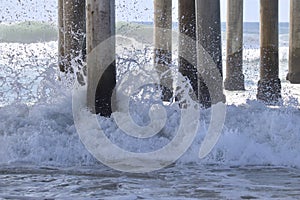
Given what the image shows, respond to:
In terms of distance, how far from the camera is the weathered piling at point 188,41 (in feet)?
31.2

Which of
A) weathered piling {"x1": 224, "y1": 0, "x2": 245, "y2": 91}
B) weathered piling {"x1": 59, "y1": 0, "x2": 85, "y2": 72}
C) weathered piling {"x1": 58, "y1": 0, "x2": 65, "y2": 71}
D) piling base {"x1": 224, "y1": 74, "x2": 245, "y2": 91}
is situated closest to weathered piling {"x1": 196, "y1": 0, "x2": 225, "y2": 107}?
weathered piling {"x1": 59, "y1": 0, "x2": 85, "y2": 72}

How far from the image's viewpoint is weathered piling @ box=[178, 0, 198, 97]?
952 cm

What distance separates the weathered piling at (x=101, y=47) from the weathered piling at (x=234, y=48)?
683cm

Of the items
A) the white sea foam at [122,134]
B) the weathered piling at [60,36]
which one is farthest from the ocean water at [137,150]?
the weathered piling at [60,36]

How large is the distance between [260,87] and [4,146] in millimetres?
5804

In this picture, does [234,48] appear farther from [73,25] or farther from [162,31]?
[73,25]

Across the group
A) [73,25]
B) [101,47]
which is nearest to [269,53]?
[73,25]

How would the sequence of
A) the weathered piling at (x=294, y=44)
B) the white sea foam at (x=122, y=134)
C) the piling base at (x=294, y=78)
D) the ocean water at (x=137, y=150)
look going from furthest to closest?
1. the piling base at (x=294, y=78)
2. the weathered piling at (x=294, y=44)
3. the white sea foam at (x=122, y=134)
4. the ocean water at (x=137, y=150)

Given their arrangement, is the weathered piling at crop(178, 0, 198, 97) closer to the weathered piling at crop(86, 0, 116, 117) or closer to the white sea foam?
the white sea foam

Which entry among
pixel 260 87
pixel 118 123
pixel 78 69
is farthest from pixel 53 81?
pixel 260 87

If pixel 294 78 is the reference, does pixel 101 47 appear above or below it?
above

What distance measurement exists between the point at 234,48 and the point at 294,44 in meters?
1.91

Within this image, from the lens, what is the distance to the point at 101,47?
23.5ft

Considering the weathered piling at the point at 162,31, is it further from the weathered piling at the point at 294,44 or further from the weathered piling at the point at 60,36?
the weathered piling at the point at 294,44
